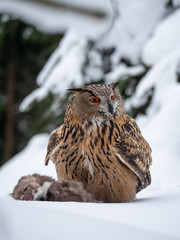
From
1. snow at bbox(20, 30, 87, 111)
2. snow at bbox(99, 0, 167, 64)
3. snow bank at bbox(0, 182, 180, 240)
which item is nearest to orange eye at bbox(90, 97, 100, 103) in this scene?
snow bank at bbox(0, 182, 180, 240)

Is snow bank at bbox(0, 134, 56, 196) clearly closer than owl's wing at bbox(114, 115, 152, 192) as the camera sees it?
No

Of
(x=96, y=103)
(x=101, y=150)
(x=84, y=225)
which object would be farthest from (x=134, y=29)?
(x=84, y=225)

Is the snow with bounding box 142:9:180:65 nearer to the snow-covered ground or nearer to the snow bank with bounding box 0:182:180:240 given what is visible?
the snow-covered ground

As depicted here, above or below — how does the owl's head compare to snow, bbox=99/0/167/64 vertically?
below

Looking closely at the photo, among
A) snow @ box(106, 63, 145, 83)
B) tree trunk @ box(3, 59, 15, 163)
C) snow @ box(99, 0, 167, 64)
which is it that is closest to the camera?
snow @ box(106, 63, 145, 83)

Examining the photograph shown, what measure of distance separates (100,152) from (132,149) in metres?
0.31

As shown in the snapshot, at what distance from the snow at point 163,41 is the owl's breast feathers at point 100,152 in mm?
2872

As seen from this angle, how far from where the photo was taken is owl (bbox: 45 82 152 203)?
2639 mm

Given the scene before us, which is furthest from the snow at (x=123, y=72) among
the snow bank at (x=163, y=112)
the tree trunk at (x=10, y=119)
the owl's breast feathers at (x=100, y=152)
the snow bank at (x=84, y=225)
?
the tree trunk at (x=10, y=119)

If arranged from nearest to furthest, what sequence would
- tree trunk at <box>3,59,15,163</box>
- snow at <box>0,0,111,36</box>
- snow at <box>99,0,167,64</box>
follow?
snow at <box>0,0,111,36</box> → snow at <box>99,0,167,64</box> → tree trunk at <box>3,59,15,163</box>

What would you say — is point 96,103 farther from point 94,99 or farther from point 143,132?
point 143,132

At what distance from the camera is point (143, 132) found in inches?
201

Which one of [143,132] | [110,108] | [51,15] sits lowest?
[51,15]

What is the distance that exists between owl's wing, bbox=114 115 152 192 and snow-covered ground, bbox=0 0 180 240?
Answer: 252 mm
